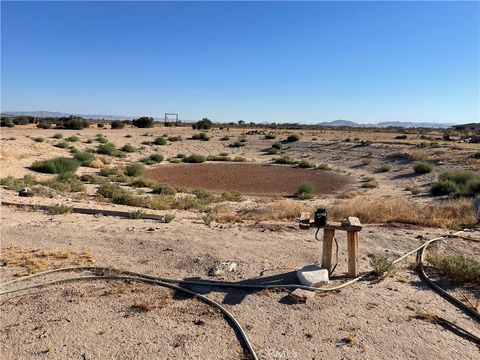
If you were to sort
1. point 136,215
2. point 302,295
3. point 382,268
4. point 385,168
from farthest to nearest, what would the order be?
point 385,168, point 136,215, point 382,268, point 302,295

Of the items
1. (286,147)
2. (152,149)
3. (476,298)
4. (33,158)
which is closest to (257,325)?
(476,298)

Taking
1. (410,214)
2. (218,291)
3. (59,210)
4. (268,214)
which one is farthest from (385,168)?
(218,291)

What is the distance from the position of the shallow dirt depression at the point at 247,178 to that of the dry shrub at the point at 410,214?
11.2 metres

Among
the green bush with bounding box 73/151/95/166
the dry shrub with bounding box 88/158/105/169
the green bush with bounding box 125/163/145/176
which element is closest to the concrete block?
the green bush with bounding box 125/163/145/176

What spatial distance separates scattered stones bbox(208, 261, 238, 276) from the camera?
26.3 ft

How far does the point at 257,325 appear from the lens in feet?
20.0

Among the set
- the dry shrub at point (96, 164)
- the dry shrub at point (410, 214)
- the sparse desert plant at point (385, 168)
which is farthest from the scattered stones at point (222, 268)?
the sparse desert plant at point (385, 168)

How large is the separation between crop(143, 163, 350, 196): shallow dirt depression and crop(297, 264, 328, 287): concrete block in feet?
58.0

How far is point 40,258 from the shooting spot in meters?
8.68

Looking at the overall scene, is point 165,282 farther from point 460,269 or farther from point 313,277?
point 460,269

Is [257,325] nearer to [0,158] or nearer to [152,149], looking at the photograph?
[0,158]

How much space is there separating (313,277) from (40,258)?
5.18 m

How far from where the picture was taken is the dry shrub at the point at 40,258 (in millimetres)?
8195

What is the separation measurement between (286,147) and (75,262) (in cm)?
4745
